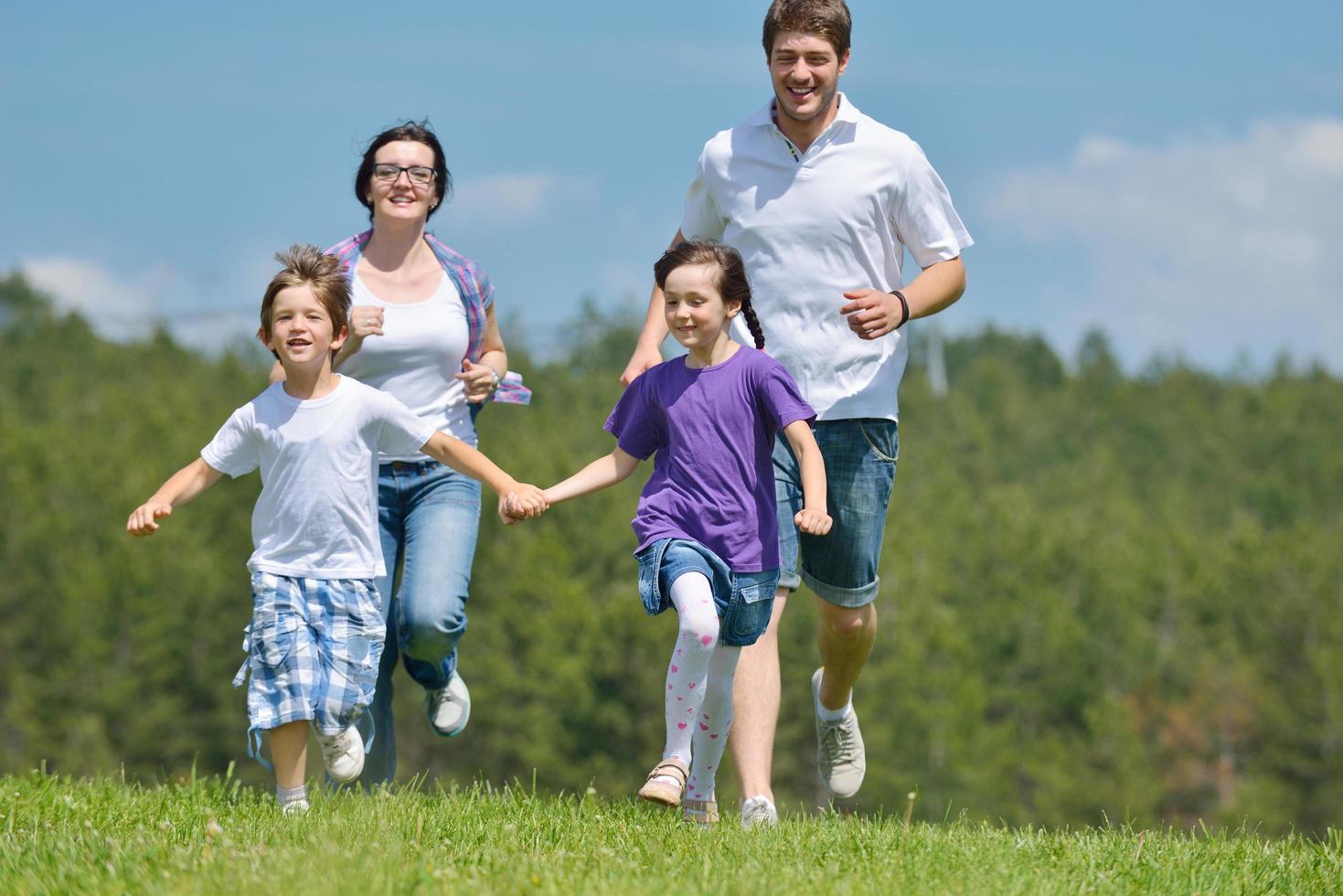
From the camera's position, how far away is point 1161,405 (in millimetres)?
103250

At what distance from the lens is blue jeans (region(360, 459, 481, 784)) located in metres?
6.65

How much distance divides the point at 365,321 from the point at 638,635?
41330 mm

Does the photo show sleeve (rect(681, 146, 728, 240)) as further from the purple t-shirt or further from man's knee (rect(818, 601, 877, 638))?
man's knee (rect(818, 601, 877, 638))

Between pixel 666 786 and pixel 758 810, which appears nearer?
pixel 666 786

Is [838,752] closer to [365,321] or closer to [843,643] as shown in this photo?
[843,643]

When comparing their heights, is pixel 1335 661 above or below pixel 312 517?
below

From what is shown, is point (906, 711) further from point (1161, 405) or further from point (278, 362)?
point (1161, 405)

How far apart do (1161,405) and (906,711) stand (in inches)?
2320

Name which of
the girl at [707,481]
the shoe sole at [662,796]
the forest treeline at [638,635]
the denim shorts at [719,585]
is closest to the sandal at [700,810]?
the girl at [707,481]

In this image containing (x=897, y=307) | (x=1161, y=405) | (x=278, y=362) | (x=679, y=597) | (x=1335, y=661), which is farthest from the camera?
(x=1161, y=405)

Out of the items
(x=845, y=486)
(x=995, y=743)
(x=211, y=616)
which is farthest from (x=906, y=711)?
(x=845, y=486)

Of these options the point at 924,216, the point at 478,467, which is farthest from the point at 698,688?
the point at 924,216

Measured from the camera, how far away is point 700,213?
6504mm

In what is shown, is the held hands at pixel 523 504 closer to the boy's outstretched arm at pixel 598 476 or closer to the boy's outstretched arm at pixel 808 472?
the boy's outstretched arm at pixel 598 476
